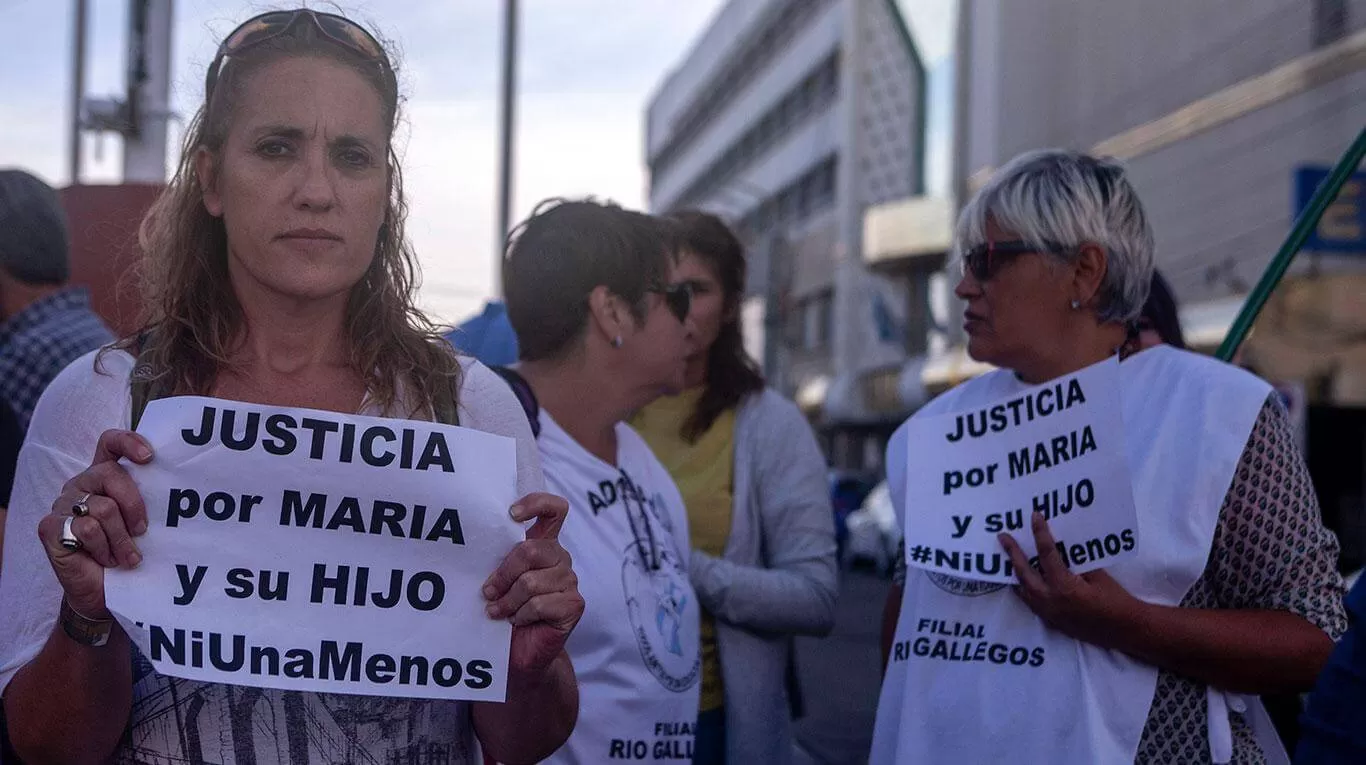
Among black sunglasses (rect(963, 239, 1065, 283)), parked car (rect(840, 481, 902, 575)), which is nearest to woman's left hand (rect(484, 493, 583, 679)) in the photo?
black sunglasses (rect(963, 239, 1065, 283))

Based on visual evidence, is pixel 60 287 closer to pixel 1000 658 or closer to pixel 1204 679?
pixel 1000 658

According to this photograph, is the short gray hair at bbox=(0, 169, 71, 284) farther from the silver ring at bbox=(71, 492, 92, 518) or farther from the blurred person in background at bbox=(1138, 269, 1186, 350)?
the blurred person in background at bbox=(1138, 269, 1186, 350)

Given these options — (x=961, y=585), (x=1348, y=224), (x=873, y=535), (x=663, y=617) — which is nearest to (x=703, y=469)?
(x=663, y=617)

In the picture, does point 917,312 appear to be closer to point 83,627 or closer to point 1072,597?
point 1072,597

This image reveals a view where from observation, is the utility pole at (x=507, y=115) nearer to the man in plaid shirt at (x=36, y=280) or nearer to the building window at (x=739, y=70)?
the man in plaid shirt at (x=36, y=280)

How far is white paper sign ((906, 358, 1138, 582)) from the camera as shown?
99.9 inches

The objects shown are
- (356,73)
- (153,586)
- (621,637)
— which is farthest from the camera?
(621,637)

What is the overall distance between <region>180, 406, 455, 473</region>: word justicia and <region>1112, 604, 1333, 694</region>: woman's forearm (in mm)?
1239

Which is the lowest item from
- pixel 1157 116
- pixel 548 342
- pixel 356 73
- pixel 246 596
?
pixel 246 596

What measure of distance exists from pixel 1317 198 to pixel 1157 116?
17.5 metres

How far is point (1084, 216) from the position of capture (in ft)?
9.22

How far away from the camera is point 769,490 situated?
12.1 feet

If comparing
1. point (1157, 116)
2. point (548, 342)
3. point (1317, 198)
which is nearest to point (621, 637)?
point (548, 342)

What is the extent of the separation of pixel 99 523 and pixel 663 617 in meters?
1.39
